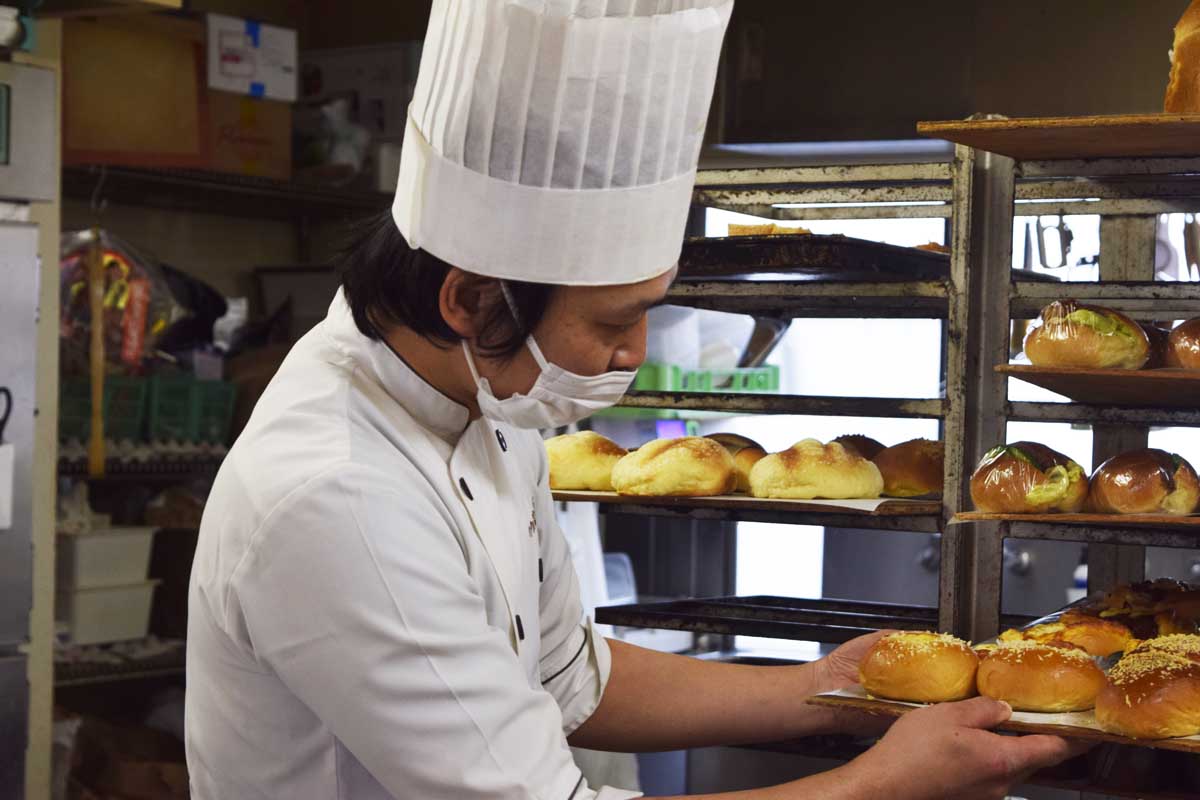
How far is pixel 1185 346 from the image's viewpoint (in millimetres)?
1601

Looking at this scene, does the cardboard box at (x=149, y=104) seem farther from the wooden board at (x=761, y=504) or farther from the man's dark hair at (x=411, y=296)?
the man's dark hair at (x=411, y=296)

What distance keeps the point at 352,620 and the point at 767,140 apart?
267 cm

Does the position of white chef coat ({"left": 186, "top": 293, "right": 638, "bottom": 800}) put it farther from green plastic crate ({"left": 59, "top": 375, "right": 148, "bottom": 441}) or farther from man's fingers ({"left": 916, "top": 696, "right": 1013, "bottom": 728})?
green plastic crate ({"left": 59, "top": 375, "right": 148, "bottom": 441})

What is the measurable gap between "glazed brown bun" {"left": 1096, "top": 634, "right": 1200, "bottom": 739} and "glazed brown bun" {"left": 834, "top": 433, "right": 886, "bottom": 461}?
1.93 feet

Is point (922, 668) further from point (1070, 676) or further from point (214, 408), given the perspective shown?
point (214, 408)

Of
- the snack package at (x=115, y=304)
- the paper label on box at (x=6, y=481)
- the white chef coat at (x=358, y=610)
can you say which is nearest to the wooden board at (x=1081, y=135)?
the white chef coat at (x=358, y=610)

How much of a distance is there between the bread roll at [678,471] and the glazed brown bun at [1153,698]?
58cm

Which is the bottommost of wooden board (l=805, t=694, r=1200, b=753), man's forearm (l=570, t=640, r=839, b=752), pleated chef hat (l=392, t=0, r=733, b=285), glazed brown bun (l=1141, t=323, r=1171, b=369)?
man's forearm (l=570, t=640, r=839, b=752)

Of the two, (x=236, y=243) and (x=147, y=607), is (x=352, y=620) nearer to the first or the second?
(x=147, y=607)

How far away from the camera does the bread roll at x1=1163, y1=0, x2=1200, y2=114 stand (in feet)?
5.23

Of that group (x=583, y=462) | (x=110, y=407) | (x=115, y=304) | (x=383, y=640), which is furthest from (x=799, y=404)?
(x=110, y=407)

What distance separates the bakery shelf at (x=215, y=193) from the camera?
3.45 meters

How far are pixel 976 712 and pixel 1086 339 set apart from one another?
1.51 ft

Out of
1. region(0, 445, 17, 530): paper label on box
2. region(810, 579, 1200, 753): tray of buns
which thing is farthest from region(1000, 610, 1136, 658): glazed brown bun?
region(0, 445, 17, 530): paper label on box
